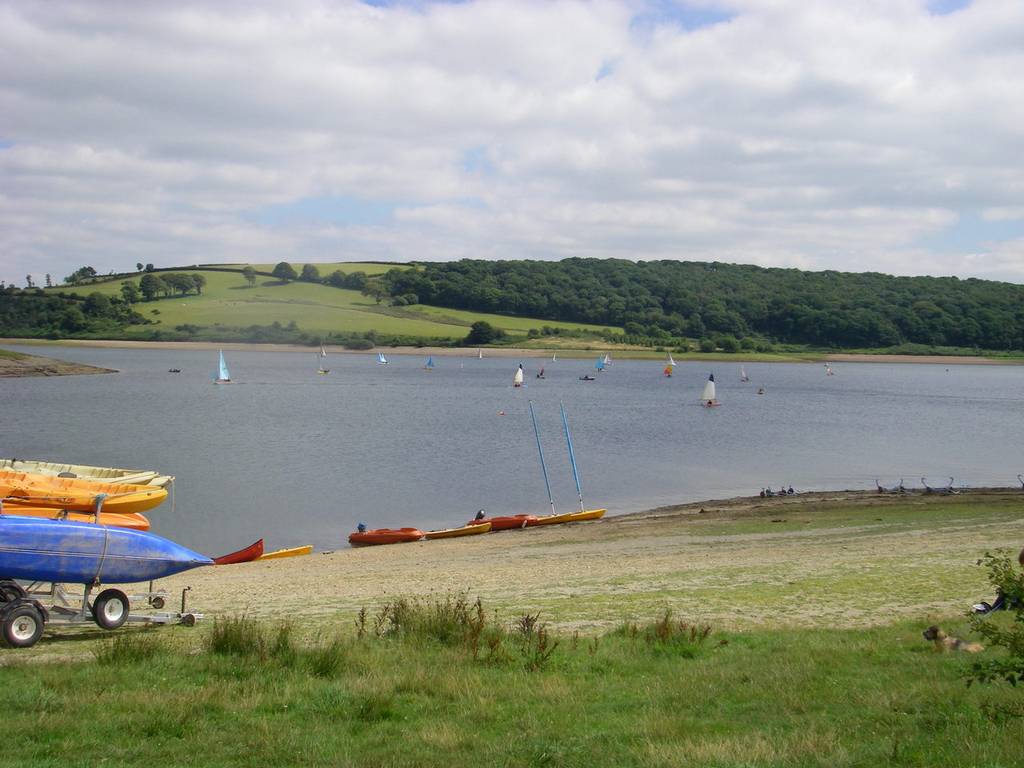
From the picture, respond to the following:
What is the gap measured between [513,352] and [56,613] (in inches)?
5601

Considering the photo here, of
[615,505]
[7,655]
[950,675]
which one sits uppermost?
[950,675]

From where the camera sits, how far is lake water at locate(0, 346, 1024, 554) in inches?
1395

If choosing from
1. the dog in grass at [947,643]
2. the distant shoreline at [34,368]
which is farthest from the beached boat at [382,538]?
the distant shoreline at [34,368]

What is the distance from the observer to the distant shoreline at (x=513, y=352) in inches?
5773

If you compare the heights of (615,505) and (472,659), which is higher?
(472,659)

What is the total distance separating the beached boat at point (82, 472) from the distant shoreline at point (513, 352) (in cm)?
11569

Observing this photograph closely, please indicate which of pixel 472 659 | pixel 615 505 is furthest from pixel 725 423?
pixel 472 659

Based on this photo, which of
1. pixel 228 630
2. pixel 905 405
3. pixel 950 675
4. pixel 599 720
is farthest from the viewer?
pixel 905 405

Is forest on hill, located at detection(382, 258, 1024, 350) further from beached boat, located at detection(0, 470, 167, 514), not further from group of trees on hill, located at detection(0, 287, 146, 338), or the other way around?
beached boat, located at detection(0, 470, 167, 514)

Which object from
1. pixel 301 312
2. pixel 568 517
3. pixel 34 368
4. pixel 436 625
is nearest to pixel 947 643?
pixel 436 625

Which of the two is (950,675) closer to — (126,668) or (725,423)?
(126,668)

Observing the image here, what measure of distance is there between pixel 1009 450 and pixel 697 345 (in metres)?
116

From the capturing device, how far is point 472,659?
9.80 m

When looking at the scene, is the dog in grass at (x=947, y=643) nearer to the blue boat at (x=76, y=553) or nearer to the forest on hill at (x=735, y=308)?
the blue boat at (x=76, y=553)
